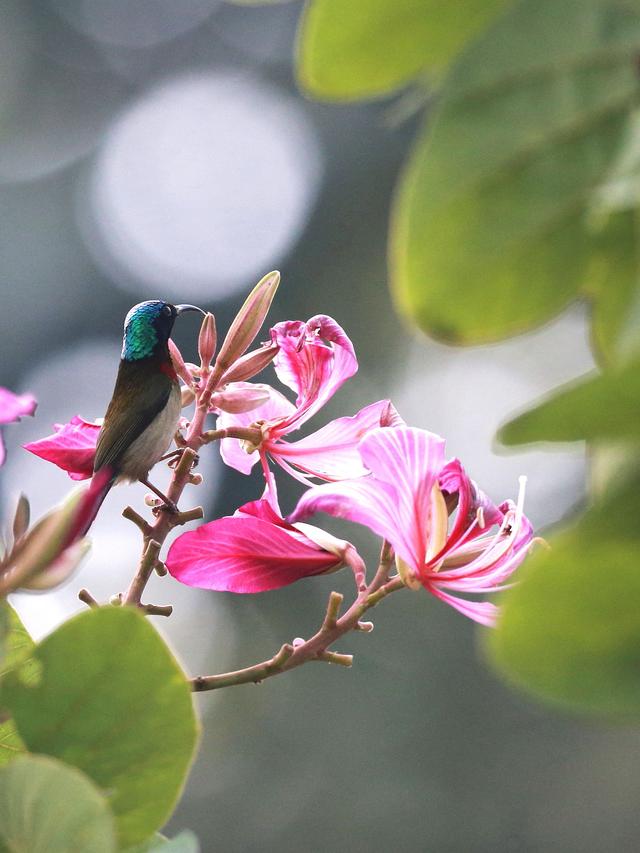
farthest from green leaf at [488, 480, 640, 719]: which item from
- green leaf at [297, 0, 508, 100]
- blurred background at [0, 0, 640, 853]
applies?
blurred background at [0, 0, 640, 853]

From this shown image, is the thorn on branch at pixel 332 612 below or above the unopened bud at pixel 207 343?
below

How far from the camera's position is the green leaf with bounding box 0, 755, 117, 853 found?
318 millimetres

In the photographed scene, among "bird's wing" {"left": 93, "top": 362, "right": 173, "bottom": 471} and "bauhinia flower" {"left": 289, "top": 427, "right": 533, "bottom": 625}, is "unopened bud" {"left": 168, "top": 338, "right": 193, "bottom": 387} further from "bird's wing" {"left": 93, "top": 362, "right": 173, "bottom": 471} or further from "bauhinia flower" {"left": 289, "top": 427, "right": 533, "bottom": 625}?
"bird's wing" {"left": 93, "top": 362, "right": 173, "bottom": 471}

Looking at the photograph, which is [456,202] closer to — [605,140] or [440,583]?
[605,140]

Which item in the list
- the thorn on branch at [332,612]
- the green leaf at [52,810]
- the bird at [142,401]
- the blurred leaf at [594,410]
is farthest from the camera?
the bird at [142,401]

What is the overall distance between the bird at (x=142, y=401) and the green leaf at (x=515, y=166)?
2.51ft

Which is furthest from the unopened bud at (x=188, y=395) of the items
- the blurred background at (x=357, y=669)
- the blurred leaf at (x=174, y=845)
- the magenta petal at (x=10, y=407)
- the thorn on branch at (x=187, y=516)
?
the blurred background at (x=357, y=669)

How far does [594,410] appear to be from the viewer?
203mm

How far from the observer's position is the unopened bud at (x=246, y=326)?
2.41 feet

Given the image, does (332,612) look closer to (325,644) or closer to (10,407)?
(325,644)

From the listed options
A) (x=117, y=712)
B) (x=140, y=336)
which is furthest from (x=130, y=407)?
(x=117, y=712)

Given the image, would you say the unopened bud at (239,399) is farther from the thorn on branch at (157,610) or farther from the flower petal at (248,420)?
the thorn on branch at (157,610)

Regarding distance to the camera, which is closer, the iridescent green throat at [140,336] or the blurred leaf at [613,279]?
the blurred leaf at [613,279]

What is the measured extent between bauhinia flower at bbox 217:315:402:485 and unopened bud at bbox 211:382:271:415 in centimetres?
3
